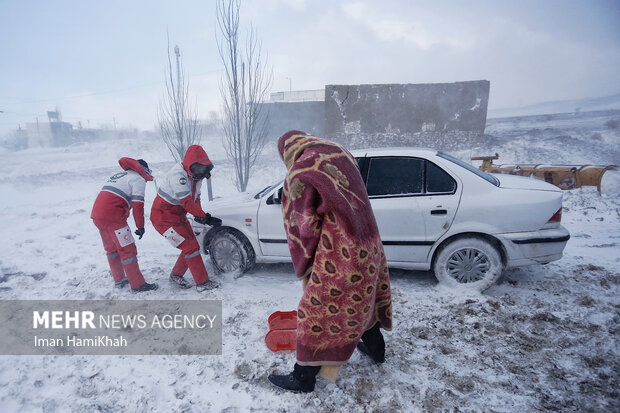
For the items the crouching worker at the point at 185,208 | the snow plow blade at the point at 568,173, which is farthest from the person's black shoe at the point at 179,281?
the snow plow blade at the point at 568,173

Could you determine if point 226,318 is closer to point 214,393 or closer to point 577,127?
point 214,393

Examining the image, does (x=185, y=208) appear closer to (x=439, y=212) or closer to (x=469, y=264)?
(x=439, y=212)

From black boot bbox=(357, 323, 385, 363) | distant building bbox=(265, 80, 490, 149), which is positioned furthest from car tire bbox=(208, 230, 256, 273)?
distant building bbox=(265, 80, 490, 149)

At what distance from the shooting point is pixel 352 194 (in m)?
1.64

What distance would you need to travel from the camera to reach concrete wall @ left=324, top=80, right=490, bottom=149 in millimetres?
13445

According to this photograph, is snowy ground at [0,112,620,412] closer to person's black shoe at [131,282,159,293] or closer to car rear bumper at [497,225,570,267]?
person's black shoe at [131,282,159,293]

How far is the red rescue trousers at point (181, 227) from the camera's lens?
3.34 metres

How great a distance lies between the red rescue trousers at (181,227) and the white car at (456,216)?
104cm

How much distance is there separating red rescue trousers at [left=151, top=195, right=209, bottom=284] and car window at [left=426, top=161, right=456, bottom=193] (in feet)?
9.30

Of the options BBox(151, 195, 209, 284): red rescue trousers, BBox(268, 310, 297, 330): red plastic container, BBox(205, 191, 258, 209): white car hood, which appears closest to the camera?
BBox(268, 310, 297, 330): red plastic container

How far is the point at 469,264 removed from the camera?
3186mm

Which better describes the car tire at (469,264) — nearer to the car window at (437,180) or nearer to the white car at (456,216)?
the white car at (456,216)

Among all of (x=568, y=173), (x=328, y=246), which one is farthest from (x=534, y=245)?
(x=568, y=173)

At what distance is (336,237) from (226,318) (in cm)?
198
